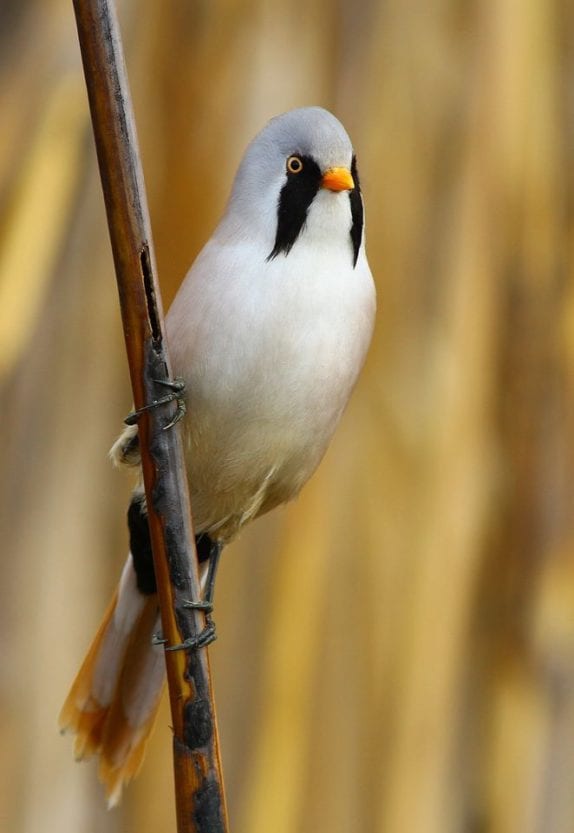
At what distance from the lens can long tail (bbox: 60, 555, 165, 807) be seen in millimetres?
1968

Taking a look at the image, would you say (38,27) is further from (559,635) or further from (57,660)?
(559,635)

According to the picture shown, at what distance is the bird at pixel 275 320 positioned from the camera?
5.56 feet

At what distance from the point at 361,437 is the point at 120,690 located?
95cm

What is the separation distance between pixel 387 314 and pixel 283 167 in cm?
105

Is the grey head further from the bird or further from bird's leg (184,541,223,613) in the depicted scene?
bird's leg (184,541,223,613)

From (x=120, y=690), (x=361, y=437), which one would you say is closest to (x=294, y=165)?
(x=120, y=690)

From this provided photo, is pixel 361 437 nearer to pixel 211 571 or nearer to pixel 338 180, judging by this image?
pixel 211 571

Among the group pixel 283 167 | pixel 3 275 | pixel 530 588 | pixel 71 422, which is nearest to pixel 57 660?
pixel 71 422

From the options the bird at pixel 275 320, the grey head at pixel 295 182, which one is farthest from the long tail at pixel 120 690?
the grey head at pixel 295 182

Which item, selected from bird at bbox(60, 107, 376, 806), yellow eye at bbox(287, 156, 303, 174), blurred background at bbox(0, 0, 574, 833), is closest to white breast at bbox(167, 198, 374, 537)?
bird at bbox(60, 107, 376, 806)

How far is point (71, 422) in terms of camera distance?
2760mm

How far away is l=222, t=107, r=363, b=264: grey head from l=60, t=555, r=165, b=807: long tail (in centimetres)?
59

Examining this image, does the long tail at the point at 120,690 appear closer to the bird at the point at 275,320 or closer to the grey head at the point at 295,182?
the bird at the point at 275,320

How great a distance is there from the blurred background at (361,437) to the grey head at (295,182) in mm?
912
